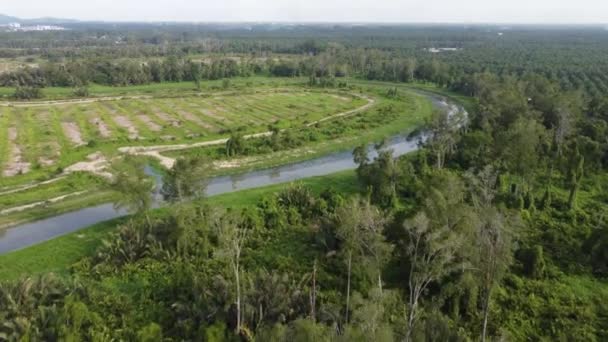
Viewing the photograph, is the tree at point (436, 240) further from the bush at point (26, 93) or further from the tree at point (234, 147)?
the bush at point (26, 93)

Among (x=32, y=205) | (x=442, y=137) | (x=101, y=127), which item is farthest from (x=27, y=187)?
(x=442, y=137)

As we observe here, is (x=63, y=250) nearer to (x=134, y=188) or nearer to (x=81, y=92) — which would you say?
(x=134, y=188)

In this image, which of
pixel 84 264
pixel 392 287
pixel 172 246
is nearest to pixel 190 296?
pixel 172 246

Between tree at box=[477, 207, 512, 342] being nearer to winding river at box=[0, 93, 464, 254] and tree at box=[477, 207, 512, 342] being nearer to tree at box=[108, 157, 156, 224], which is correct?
tree at box=[108, 157, 156, 224]

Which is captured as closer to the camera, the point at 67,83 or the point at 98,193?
the point at 98,193

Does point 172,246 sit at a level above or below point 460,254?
below

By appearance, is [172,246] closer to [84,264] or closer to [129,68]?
[84,264]

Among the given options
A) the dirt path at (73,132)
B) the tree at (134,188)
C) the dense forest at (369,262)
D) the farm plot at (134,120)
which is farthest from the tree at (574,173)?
the dirt path at (73,132)
